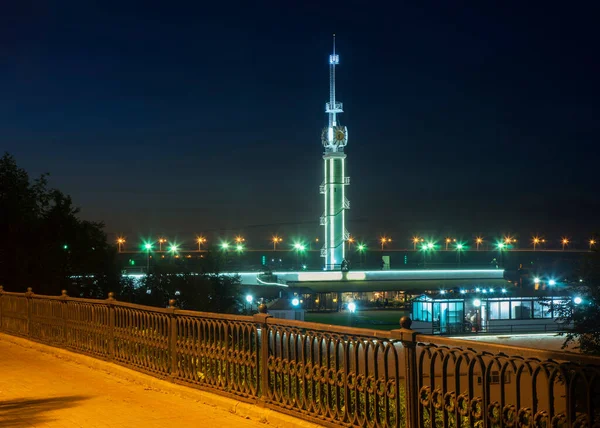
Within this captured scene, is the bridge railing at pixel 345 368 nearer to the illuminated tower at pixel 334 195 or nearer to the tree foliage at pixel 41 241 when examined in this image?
the tree foliage at pixel 41 241

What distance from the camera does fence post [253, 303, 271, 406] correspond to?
847 cm

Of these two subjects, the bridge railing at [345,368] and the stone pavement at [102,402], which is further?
the stone pavement at [102,402]

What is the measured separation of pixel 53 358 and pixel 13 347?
2.52 meters

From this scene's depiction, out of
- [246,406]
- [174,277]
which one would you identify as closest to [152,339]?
[246,406]

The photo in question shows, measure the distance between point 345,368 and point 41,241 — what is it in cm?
2907

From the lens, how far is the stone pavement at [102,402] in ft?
27.8

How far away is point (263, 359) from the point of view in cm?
855

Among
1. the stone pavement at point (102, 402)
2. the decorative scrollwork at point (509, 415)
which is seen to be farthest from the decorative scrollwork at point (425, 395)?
the stone pavement at point (102, 402)

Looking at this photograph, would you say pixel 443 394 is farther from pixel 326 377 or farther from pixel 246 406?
pixel 246 406

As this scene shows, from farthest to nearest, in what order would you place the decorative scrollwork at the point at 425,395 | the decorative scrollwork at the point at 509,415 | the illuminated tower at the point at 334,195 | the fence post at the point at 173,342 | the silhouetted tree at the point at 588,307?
the illuminated tower at the point at 334,195 < the silhouetted tree at the point at 588,307 < the fence post at the point at 173,342 < the decorative scrollwork at the point at 425,395 < the decorative scrollwork at the point at 509,415

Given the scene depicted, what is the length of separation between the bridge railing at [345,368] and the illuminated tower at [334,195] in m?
79.3

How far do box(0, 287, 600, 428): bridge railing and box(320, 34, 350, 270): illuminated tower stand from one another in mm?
79266

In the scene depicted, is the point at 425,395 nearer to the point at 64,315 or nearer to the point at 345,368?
the point at 345,368

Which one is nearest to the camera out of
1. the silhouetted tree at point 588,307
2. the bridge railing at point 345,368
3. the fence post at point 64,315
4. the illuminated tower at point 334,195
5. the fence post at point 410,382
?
the bridge railing at point 345,368
